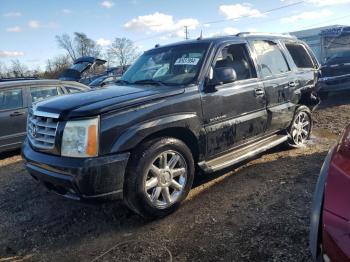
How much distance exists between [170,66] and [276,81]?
1.69 m

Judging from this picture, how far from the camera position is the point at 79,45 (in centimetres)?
8225

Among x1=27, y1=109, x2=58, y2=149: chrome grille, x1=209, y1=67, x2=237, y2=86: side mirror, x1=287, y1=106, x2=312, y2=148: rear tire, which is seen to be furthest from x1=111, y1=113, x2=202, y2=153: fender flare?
x1=287, y1=106, x2=312, y2=148: rear tire

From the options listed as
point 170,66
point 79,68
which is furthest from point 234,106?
point 79,68

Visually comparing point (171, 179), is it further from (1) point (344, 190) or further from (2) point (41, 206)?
(1) point (344, 190)

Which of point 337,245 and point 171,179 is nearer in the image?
point 337,245

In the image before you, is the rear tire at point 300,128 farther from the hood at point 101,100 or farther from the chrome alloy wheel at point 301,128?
the hood at point 101,100

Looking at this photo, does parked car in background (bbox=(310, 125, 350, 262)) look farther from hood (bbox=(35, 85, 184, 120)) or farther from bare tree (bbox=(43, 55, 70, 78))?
bare tree (bbox=(43, 55, 70, 78))

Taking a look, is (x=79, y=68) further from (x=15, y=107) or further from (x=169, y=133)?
(x=169, y=133)

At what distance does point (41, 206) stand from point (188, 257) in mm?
2300

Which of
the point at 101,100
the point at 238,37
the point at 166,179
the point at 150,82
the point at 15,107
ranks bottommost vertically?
the point at 166,179

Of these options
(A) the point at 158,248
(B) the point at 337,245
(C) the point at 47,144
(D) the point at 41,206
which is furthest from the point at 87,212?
(B) the point at 337,245

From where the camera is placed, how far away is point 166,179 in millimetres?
4262

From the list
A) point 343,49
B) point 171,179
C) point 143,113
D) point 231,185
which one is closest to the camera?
point 143,113

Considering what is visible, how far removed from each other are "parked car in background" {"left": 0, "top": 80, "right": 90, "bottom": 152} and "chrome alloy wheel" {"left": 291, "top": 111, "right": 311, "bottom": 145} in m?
3.98
